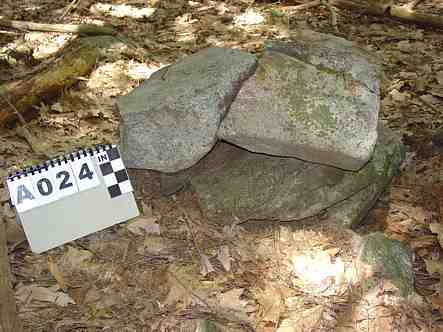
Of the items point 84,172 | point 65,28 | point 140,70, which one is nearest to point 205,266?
point 84,172

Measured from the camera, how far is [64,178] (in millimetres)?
2783

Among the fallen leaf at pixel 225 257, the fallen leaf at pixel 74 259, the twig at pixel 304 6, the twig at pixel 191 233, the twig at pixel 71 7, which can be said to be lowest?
the twig at pixel 304 6

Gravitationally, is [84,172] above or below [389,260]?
above

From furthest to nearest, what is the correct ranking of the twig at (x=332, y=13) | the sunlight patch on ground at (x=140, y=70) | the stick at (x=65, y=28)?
the twig at (x=332, y=13)
the stick at (x=65, y=28)
the sunlight patch on ground at (x=140, y=70)

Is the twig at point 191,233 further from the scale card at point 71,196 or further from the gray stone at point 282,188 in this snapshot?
the scale card at point 71,196

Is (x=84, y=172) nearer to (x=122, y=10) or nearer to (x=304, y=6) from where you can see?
(x=122, y=10)

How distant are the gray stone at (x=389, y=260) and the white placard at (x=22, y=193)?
181cm

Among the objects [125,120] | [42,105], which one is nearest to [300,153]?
[125,120]

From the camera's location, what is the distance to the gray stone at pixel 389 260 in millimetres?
2654

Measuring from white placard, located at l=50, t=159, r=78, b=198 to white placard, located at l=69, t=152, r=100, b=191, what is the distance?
2cm

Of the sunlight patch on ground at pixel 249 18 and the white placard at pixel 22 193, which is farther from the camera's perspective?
the sunlight patch on ground at pixel 249 18

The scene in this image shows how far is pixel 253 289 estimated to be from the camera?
2676mm

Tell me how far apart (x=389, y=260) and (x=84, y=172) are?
173 centimetres

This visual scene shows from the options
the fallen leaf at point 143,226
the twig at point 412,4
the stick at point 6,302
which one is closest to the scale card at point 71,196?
the fallen leaf at point 143,226
